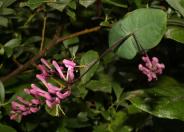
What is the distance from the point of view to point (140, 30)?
2.19ft

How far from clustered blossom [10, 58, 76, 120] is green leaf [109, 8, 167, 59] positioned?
96 mm

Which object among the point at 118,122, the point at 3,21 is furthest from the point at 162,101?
the point at 3,21

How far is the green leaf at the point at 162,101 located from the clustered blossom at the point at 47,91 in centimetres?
14

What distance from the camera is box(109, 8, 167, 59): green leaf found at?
65 centimetres

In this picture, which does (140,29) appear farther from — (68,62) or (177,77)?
(177,77)

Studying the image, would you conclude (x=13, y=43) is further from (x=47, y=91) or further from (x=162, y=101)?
(x=162, y=101)

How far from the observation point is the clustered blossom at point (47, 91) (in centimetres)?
71

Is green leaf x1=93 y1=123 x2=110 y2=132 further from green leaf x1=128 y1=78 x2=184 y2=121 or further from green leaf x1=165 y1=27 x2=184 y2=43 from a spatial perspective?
green leaf x1=165 y1=27 x2=184 y2=43

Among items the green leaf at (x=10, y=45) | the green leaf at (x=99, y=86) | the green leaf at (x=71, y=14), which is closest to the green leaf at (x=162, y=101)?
the green leaf at (x=99, y=86)

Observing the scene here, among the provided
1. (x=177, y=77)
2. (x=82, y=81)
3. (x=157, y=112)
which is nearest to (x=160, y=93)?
(x=157, y=112)

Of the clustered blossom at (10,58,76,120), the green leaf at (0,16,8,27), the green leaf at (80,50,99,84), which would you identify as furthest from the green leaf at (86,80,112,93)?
the green leaf at (0,16,8,27)

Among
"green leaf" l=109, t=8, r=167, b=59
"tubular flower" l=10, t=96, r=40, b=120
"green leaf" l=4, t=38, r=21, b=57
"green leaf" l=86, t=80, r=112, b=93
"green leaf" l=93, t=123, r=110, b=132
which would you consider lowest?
"green leaf" l=93, t=123, r=110, b=132

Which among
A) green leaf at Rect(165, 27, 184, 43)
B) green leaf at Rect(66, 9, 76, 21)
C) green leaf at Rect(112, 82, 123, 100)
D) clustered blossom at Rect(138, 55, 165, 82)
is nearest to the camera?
clustered blossom at Rect(138, 55, 165, 82)

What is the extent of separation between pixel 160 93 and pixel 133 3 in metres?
0.20
